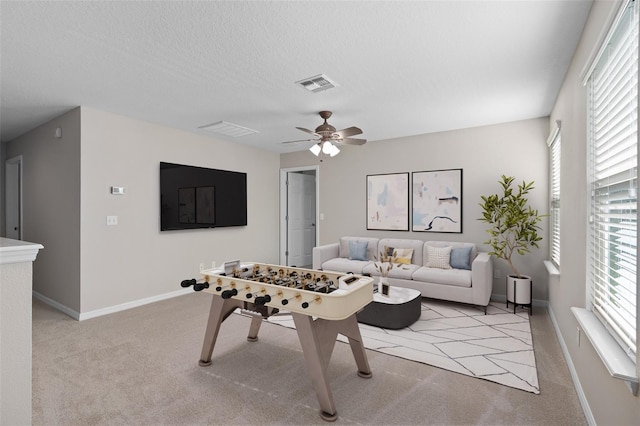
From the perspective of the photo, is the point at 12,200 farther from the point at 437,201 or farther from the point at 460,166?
the point at 460,166

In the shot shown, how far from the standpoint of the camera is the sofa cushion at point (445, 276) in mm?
4062

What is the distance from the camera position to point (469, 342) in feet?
10.2

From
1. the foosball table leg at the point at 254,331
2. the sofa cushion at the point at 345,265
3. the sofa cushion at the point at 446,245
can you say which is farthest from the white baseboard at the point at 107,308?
the sofa cushion at the point at 446,245

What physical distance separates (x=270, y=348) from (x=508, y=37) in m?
3.12

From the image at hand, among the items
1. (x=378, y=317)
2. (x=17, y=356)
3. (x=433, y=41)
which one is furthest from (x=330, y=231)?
(x=17, y=356)

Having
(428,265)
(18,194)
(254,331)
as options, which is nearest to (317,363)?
(254,331)

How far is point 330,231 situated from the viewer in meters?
6.22

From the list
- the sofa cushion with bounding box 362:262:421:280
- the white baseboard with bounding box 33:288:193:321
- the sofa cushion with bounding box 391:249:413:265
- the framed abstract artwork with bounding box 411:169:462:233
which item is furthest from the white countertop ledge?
the framed abstract artwork with bounding box 411:169:462:233

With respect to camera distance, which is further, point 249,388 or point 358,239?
point 358,239

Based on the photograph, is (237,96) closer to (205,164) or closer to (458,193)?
(205,164)

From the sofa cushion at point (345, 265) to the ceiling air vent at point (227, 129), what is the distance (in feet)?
7.63

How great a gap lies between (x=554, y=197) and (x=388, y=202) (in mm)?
2307

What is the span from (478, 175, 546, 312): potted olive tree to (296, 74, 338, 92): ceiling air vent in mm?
2523

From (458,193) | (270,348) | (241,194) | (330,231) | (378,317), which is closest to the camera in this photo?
(270,348)
